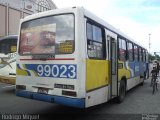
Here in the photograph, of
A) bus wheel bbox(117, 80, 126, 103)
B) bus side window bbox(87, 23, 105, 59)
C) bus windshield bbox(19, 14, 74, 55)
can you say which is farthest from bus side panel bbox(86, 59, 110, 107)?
bus wheel bbox(117, 80, 126, 103)

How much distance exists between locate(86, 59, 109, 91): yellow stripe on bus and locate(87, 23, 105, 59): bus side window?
19 cm

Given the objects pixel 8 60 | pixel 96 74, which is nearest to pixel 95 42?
pixel 96 74

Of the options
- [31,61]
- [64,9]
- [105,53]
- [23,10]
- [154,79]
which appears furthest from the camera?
[23,10]

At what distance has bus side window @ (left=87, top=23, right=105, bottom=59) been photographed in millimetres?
7877

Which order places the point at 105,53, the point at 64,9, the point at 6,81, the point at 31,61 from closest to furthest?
1. the point at 64,9
2. the point at 31,61
3. the point at 105,53
4. the point at 6,81

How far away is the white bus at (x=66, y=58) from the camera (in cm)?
739

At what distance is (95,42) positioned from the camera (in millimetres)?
8328

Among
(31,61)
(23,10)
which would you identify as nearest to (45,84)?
(31,61)

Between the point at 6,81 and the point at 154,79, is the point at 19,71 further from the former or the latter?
the point at 154,79

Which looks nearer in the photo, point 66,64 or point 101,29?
point 66,64

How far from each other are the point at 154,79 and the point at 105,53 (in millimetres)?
7346

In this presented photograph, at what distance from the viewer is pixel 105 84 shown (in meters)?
8.88

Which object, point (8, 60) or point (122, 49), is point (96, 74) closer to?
point (122, 49)

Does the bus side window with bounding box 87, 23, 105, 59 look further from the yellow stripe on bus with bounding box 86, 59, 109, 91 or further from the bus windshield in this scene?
the bus windshield
